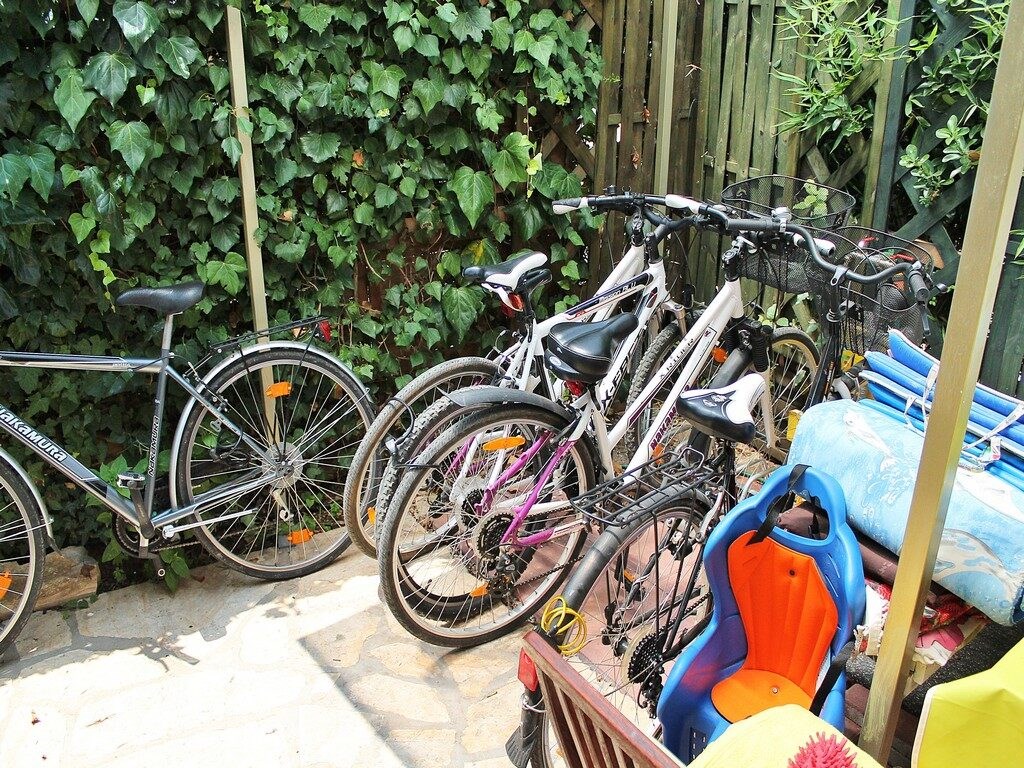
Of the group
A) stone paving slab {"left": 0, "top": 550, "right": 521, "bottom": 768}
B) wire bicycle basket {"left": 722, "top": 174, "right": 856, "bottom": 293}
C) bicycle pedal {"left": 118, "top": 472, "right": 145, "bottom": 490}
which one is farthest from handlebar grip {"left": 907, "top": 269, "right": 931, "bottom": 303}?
bicycle pedal {"left": 118, "top": 472, "right": 145, "bottom": 490}

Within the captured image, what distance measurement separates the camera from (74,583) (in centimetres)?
337

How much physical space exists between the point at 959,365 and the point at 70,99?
2.92 m

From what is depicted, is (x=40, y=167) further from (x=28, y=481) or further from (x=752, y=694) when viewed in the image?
(x=752, y=694)

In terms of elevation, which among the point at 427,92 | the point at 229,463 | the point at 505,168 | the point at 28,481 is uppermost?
the point at 427,92

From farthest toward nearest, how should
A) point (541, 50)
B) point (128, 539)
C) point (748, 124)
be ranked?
point (748, 124) < point (541, 50) < point (128, 539)

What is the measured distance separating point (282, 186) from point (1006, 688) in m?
3.09

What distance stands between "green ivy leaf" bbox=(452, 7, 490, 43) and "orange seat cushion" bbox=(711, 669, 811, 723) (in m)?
2.76

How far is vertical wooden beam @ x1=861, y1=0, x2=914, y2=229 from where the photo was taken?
3.20 metres

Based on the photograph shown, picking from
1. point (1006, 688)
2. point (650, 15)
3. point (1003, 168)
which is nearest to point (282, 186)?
point (650, 15)

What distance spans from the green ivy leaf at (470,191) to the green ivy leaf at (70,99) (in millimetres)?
1502

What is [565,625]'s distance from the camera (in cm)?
205

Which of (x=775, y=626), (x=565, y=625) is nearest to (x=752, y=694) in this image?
(x=775, y=626)

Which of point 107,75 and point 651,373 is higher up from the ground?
point 107,75

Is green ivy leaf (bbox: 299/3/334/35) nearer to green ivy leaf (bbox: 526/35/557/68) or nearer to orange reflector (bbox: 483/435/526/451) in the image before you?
green ivy leaf (bbox: 526/35/557/68)
